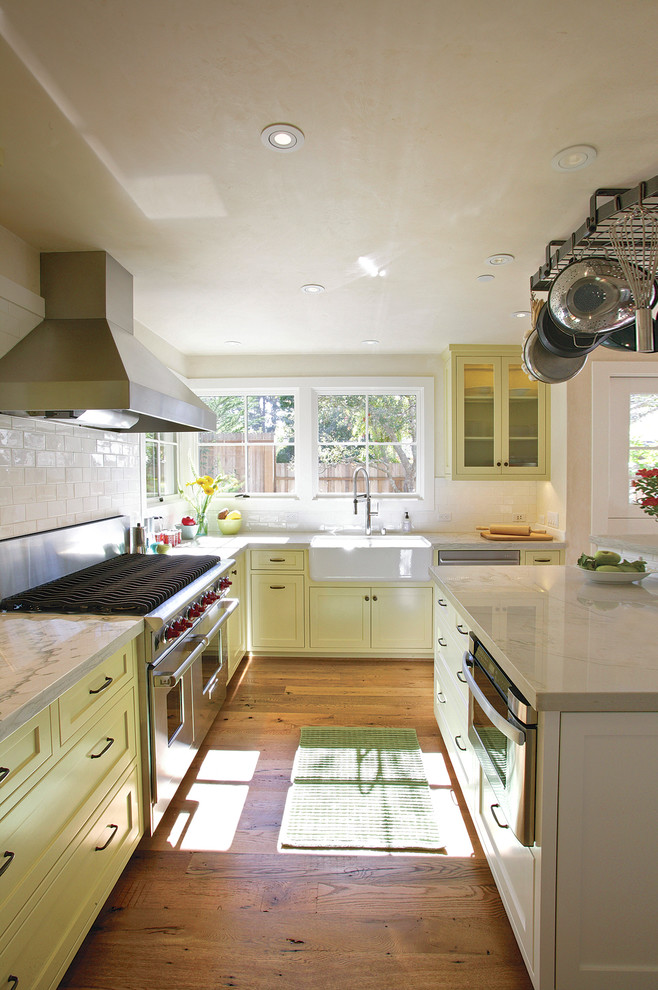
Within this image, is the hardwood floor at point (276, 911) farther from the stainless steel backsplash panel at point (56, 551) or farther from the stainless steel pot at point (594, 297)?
the stainless steel pot at point (594, 297)

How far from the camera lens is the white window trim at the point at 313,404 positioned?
14.3 feet

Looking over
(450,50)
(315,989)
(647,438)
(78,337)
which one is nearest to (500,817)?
(315,989)

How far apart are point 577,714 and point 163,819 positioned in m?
1.84

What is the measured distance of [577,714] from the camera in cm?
118

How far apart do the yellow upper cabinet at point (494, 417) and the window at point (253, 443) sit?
1.45 meters

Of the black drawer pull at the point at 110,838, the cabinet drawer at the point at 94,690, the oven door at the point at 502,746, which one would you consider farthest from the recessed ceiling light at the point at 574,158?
the black drawer pull at the point at 110,838

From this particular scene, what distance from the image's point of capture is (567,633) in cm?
154

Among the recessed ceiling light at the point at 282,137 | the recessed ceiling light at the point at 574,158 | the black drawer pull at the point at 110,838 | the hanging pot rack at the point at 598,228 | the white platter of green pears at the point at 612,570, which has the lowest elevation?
the black drawer pull at the point at 110,838

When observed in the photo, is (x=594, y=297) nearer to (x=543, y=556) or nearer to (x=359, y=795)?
(x=359, y=795)

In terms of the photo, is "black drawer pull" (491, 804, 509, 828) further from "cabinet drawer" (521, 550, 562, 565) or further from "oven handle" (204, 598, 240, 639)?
"cabinet drawer" (521, 550, 562, 565)

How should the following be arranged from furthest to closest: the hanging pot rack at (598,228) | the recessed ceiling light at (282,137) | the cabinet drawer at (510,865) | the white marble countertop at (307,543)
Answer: the white marble countertop at (307,543), the hanging pot rack at (598,228), the recessed ceiling light at (282,137), the cabinet drawer at (510,865)

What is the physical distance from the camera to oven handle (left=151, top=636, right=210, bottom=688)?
6.32 feet

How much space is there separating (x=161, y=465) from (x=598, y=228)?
128 inches

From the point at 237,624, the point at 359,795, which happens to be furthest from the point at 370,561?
the point at 359,795
